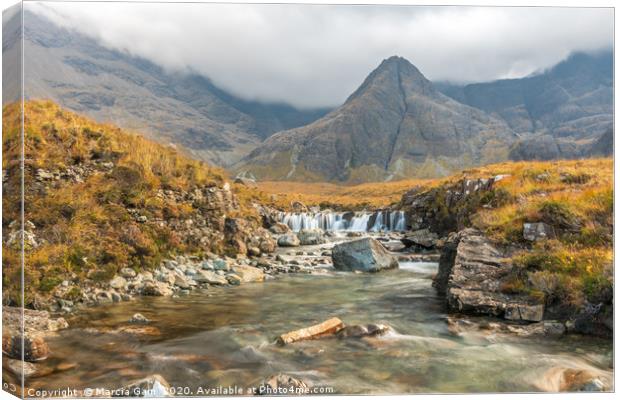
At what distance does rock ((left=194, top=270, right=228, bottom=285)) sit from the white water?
60.2ft

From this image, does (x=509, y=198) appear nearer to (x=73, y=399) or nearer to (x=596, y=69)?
(x=596, y=69)

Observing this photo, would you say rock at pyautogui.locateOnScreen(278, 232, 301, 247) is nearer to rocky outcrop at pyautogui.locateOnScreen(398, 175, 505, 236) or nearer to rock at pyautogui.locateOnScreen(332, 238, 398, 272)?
rock at pyautogui.locateOnScreen(332, 238, 398, 272)

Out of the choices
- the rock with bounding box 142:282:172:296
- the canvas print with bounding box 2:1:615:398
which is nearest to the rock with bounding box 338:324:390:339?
the canvas print with bounding box 2:1:615:398

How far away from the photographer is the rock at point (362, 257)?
12828 mm

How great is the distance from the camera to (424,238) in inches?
728

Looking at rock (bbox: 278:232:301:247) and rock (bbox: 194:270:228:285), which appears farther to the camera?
rock (bbox: 278:232:301:247)

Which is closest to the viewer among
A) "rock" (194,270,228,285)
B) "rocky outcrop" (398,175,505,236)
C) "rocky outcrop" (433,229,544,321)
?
"rocky outcrop" (433,229,544,321)

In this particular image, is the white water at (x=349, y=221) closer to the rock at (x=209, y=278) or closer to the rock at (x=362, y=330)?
the rock at (x=209, y=278)

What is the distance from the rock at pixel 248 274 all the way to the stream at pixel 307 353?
9.97 ft

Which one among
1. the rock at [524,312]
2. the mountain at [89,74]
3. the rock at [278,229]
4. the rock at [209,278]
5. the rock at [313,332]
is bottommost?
the rock at [209,278]

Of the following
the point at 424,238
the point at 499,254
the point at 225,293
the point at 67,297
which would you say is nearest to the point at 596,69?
the point at 499,254

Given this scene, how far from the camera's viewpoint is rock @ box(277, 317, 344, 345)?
231 inches

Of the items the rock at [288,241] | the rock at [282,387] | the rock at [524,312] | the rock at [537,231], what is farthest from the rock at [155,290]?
the rock at [288,241]

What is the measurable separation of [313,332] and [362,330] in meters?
0.73
